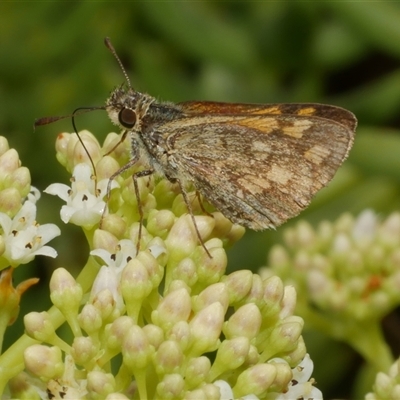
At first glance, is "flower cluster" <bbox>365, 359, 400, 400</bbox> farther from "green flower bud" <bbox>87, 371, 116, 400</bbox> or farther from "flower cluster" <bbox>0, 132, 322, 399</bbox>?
"green flower bud" <bbox>87, 371, 116, 400</bbox>

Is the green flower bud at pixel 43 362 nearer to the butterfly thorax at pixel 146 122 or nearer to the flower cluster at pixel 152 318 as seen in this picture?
the flower cluster at pixel 152 318

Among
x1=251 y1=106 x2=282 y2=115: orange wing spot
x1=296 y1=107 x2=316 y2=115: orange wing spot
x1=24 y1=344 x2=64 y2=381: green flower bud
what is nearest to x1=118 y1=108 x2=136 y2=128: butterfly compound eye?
x1=251 y1=106 x2=282 y2=115: orange wing spot

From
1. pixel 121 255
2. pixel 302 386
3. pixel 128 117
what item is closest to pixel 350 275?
pixel 302 386

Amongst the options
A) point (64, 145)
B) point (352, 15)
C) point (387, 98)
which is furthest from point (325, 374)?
point (64, 145)

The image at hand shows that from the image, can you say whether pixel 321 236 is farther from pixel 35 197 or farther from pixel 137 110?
pixel 35 197

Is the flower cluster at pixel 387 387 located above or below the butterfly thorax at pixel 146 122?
below

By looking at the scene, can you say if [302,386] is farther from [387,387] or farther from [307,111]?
[307,111]

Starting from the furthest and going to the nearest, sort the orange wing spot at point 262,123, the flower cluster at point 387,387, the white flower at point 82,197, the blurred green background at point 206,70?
1. the blurred green background at point 206,70
2. the orange wing spot at point 262,123
3. the flower cluster at point 387,387
4. the white flower at point 82,197

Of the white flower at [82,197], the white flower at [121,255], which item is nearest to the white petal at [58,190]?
the white flower at [82,197]
